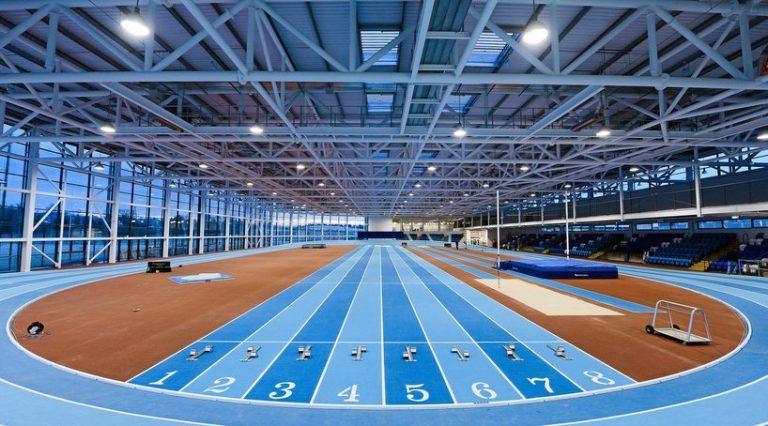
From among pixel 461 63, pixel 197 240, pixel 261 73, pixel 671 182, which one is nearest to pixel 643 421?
pixel 461 63

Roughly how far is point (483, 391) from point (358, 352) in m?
2.33

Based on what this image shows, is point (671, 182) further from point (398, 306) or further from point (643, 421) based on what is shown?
point (643, 421)

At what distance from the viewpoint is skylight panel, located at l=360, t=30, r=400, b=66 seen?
8.31 m

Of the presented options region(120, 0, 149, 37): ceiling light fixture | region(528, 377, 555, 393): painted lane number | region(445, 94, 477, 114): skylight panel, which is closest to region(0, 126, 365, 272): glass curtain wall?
region(120, 0, 149, 37): ceiling light fixture

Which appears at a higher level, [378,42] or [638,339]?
[378,42]

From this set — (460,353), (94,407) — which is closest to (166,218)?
(94,407)

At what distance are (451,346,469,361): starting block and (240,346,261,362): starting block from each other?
12.4 ft

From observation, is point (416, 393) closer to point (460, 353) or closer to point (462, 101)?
point (460, 353)

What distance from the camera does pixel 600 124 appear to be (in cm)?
1165

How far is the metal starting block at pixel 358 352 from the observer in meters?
5.78

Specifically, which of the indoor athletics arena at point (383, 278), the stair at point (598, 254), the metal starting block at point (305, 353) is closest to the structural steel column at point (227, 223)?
the indoor athletics arena at point (383, 278)

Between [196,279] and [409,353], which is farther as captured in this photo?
[196,279]

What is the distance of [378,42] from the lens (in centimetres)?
870

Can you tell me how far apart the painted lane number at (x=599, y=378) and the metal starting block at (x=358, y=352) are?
3867 millimetres
